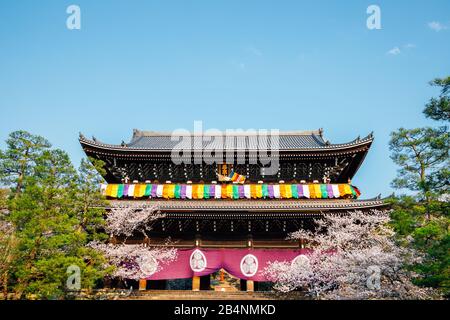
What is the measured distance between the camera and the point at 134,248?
1680cm

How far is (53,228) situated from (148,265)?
5706 mm

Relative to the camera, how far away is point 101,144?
20406 millimetres

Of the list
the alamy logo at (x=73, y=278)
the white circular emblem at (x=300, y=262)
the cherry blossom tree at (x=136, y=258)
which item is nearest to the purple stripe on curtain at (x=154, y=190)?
the cherry blossom tree at (x=136, y=258)

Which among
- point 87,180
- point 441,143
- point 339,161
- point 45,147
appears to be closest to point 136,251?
point 87,180

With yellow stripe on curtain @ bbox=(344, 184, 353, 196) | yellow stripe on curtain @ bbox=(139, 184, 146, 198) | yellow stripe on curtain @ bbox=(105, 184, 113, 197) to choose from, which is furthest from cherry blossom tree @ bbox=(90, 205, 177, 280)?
yellow stripe on curtain @ bbox=(344, 184, 353, 196)

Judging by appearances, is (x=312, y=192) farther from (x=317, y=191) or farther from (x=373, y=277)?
(x=373, y=277)

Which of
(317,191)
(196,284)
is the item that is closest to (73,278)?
(196,284)

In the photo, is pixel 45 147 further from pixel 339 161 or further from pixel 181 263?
pixel 339 161

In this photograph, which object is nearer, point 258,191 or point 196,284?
point 196,284

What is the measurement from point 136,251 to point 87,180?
4.77m

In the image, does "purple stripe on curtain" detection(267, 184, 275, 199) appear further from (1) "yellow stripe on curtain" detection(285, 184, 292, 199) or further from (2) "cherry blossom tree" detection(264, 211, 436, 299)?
(2) "cherry blossom tree" detection(264, 211, 436, 299)

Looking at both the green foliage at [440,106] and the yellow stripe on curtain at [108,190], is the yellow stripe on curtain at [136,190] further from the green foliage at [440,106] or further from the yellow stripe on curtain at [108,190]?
the green foliage at [440,106]

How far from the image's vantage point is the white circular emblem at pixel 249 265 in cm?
1673

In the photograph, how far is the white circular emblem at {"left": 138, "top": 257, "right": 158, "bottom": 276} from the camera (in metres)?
16.4
